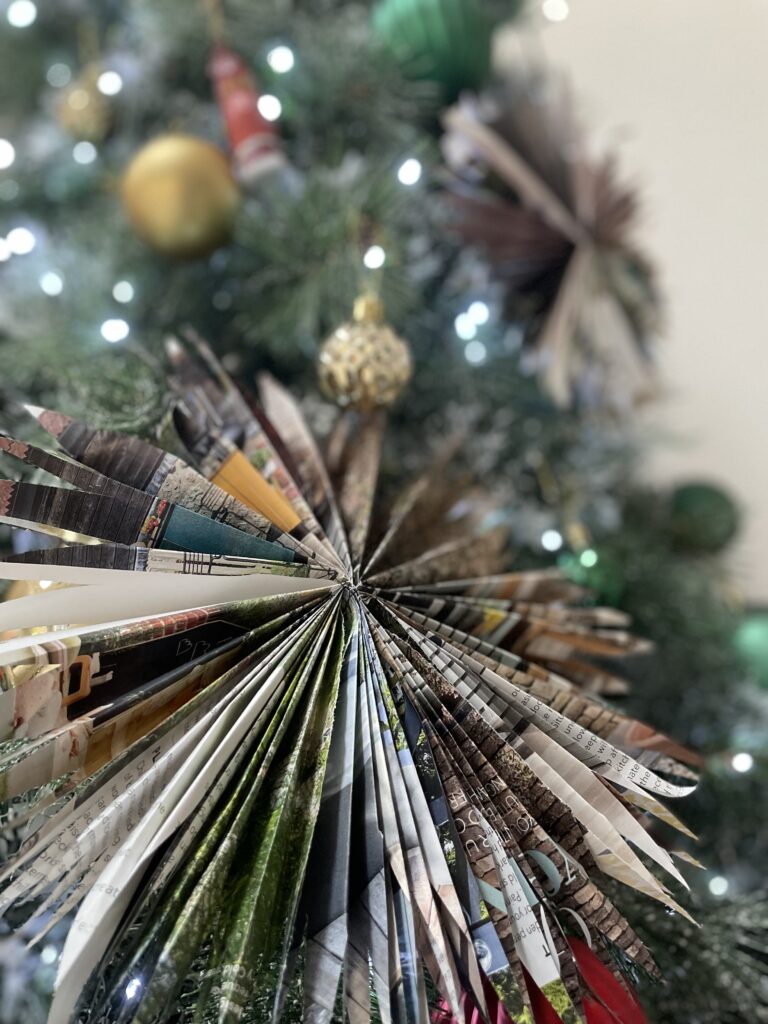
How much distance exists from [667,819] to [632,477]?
53 cm

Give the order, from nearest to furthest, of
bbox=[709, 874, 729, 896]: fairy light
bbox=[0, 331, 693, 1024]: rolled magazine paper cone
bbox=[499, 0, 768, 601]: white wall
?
1. bbox=[0, 331, 693, 1024]: rolled magazine paper cone
2. bbox=[709, 874, 729, 896]: fairy light
3. bbox=[499, 0, 768, 601]: white wall

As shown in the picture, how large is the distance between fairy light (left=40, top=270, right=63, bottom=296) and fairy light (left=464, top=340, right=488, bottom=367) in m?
0.35

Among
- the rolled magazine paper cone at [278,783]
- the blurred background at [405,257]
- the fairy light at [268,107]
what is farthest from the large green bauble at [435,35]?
the rolled magazine paper cone at [278,783]

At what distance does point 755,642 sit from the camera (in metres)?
0.74

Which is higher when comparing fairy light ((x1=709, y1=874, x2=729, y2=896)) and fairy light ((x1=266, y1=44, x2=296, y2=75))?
fairy light ((x1=266, y1=44, x2=296, y2=75))

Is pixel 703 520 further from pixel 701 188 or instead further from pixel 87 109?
pixel 87 109

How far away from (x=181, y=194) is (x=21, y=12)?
295 millimetres

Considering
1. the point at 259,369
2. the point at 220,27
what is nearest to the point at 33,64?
the point at 220,27

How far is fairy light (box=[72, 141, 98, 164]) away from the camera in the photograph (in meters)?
0.68

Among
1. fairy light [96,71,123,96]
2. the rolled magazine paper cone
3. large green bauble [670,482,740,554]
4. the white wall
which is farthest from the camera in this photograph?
the white wall

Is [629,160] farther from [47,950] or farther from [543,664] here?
[47,950]

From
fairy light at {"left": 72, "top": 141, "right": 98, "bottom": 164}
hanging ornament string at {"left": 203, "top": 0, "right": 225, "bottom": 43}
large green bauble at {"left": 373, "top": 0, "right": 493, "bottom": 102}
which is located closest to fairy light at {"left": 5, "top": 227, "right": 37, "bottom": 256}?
fairy light at {"left": 72, "top": 141, "right": 98, "bottom": 164}

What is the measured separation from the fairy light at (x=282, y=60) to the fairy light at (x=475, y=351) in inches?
10.7

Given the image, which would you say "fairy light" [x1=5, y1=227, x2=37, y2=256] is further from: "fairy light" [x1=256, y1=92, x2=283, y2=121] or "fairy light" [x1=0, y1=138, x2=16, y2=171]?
"fairy light" [x1=256, y1=92, x2=283, y2=121]
